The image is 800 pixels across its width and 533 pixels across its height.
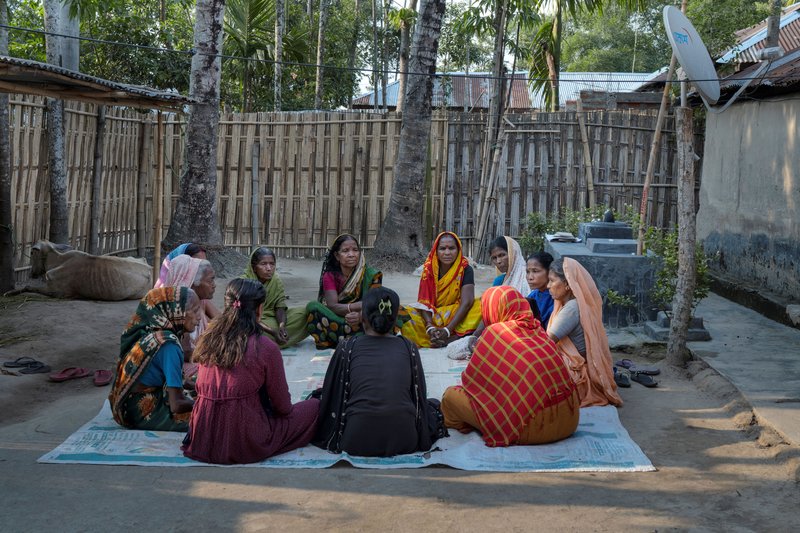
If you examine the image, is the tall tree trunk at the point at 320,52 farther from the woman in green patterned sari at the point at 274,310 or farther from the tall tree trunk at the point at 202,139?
the woman in green patterned sari at the point at 274,310

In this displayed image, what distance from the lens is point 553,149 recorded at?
42.3ft

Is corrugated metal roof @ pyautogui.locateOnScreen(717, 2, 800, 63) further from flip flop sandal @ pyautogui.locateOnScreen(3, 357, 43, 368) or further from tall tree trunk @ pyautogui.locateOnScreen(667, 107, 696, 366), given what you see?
flip flop sandal @ pyautogui.locateOnScreen(3, 357, 43, 368)

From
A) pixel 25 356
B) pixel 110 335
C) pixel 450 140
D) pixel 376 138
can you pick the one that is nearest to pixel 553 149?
pixel 450 140

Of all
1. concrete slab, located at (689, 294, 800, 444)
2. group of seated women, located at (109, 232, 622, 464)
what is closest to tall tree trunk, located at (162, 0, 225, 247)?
concrete slab, located at (689, 294, 800, 444)

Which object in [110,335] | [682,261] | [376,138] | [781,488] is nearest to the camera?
[781,488]

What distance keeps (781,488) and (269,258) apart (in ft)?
14.2

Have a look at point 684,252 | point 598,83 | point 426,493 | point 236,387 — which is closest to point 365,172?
point 684,252

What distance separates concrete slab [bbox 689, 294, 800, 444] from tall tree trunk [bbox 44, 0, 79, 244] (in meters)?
6.82

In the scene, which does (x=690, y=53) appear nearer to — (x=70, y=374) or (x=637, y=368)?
(x=637, y=368)

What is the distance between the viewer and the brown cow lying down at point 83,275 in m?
8.99

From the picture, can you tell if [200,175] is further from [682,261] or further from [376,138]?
[682,261]

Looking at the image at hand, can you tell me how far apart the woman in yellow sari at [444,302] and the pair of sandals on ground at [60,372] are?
243 cm

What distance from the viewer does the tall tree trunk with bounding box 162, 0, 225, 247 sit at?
1089 cm

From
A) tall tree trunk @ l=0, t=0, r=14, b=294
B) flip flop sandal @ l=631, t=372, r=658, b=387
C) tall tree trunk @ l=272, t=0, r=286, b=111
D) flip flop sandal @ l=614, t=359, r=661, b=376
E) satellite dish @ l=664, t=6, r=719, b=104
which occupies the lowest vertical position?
flip flop sandal @ l=631, t=372, r=658, b=387
